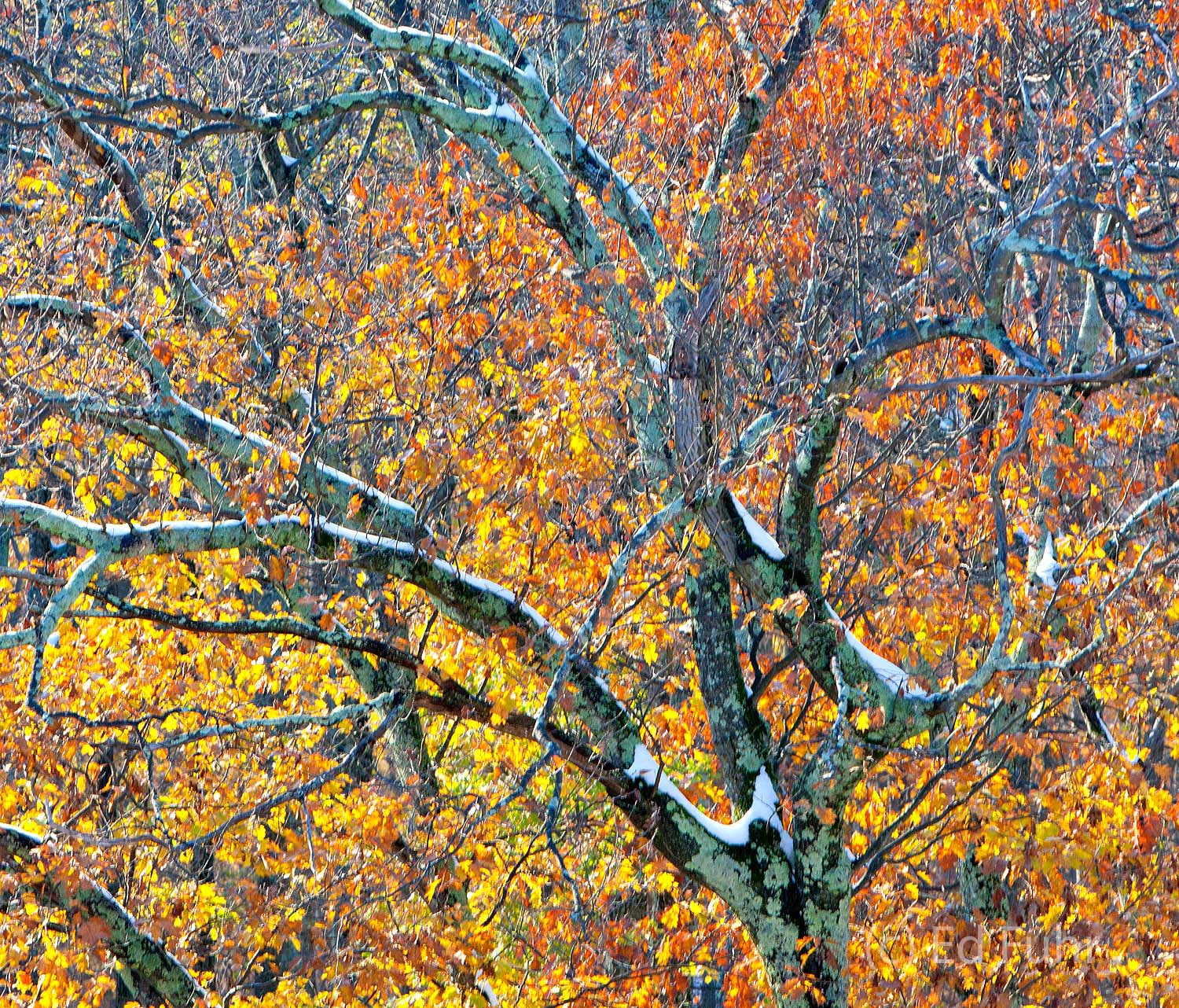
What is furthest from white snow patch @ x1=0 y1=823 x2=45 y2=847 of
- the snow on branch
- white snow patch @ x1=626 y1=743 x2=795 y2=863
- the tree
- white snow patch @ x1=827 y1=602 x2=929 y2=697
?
white snow patch @ x1=827 y1=602 x2=929 y2=697

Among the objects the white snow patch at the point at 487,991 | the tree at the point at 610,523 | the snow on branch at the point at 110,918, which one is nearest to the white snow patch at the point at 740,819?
the tree at the point at 610,523

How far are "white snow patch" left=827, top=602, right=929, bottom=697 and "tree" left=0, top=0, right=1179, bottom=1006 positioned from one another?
0.18ft

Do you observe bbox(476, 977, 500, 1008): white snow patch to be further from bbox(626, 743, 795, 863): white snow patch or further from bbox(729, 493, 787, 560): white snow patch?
bbox(729, 493, 787, 560): white snow patch

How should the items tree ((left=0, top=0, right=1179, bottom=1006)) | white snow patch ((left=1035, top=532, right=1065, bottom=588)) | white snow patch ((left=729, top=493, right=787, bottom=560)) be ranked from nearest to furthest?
tree ((left=0, top=0, right=1179, bottom=1006)), white snow patch ((left=1035, top=532, right=1065, bottom=588)), white snow patch ((left=729, top=493, right=787, bottom=560))

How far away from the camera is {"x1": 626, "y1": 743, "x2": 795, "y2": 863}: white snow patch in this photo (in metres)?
7.49

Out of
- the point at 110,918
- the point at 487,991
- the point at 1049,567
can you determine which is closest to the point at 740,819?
the point at 1049,567

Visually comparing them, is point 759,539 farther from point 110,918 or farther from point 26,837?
point 26,837

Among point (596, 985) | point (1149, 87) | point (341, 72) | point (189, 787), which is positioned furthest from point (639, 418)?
point (341, 72)

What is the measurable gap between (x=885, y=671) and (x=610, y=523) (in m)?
3.46

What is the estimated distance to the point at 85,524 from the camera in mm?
6402

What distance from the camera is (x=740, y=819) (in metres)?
7.80

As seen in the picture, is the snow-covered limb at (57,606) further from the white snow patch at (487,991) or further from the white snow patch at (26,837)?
the white snow patch at (487,991)

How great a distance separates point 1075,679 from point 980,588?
2.01m

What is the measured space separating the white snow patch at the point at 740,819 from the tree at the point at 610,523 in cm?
3
